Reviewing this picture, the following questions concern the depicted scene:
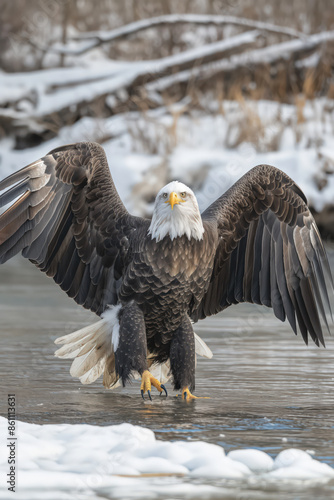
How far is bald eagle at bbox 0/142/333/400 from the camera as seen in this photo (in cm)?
525

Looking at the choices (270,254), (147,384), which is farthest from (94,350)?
(270,254)

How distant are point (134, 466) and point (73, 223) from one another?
234 cm

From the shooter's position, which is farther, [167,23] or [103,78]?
[167,23]

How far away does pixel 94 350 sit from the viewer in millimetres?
5582

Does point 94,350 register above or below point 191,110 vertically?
below

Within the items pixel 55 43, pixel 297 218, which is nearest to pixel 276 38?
pixel 55 43

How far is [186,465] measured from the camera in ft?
11.4

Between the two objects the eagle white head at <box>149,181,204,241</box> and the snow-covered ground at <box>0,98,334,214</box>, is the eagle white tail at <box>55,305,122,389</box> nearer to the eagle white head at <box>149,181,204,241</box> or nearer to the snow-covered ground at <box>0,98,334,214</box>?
the eagle white head at <box>149,181,204,241</box>

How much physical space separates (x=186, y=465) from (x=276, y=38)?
15256 millimetres

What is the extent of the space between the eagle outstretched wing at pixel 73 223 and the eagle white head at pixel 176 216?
0.26 m

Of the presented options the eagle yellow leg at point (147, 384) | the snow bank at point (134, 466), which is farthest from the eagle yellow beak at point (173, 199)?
the snow bank at point (134, 466)

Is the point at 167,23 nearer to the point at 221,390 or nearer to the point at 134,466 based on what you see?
the point at 221,390

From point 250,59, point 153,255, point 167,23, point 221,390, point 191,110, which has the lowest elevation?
point 221,390

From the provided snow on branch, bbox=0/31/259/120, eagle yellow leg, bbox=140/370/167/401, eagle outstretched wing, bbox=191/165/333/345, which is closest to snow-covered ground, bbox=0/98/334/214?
snow on branch, bbox=0/31/259/120
